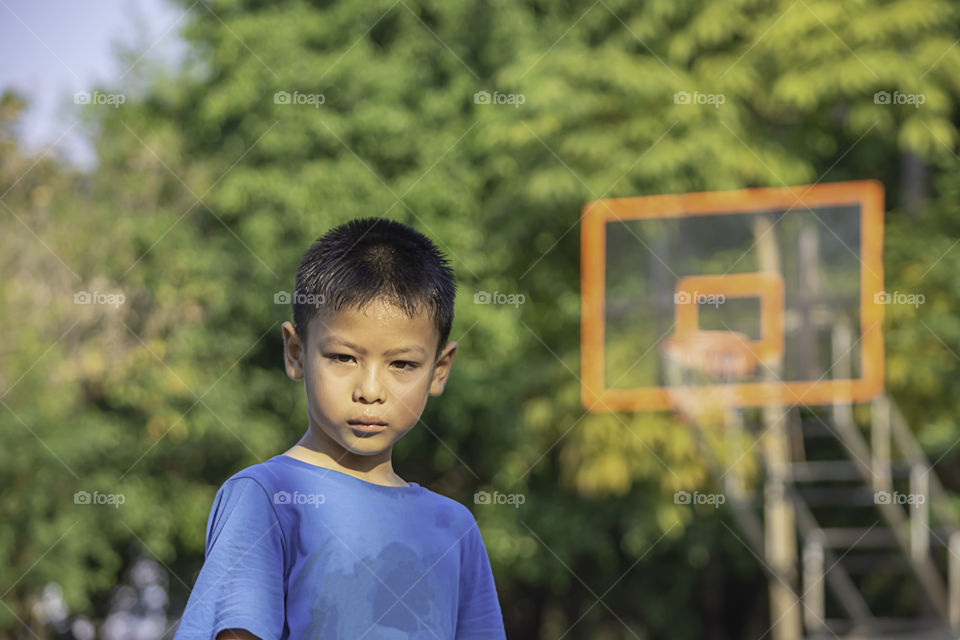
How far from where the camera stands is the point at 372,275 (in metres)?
1.44

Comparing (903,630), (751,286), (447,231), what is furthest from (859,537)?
(447,231)

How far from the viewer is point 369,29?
1058 centimetres

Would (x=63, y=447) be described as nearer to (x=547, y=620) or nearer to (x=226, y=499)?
(x=547, y=620)

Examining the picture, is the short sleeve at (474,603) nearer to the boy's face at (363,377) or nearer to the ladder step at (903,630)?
the boy's face at (363,377)

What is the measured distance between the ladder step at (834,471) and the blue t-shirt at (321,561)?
7877mm

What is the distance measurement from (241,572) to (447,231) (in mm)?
8624

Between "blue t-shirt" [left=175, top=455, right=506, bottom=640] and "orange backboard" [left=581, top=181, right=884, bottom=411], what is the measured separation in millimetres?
6214

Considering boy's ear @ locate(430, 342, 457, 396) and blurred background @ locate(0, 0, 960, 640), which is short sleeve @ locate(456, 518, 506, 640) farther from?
blurred background @ locate(0, 0, 960, 640)

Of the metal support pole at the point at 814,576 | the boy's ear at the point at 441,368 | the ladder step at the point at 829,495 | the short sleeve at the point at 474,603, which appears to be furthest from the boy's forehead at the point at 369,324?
the ladder step at the point at 829,495

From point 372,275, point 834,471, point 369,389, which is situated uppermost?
point 834,471

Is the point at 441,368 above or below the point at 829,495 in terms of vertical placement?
below

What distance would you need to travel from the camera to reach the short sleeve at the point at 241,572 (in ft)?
4.11

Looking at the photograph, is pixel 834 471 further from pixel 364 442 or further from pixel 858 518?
pixel 364 442

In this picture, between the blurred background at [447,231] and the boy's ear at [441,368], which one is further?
the blurred background at [447,231]
